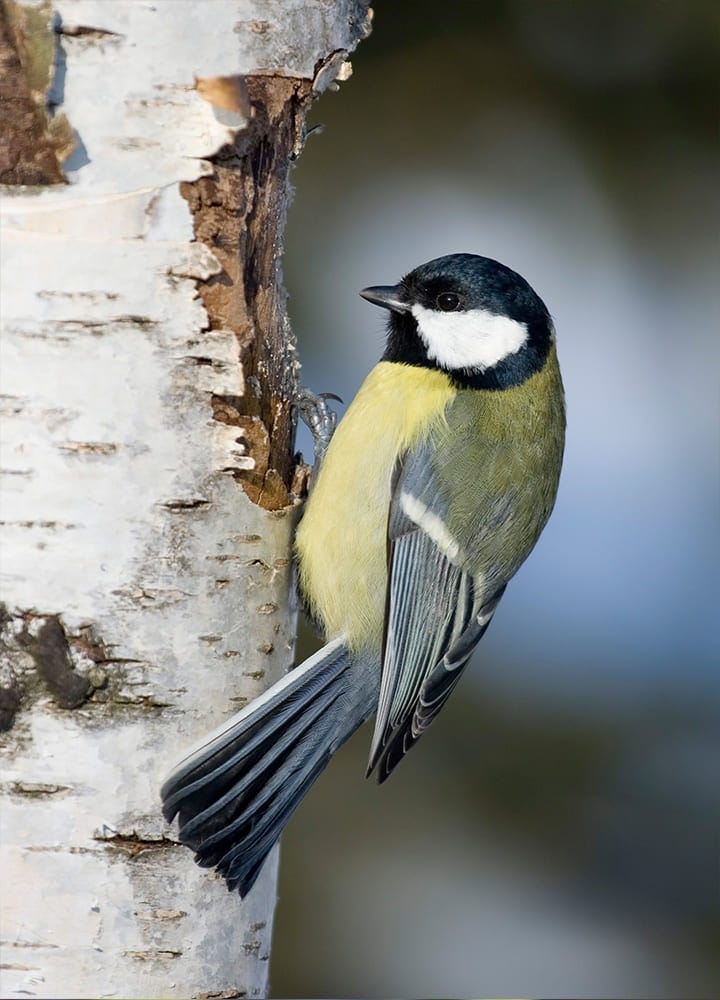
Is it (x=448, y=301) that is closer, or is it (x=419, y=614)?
(x=419, y=614)

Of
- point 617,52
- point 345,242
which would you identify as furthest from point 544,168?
point 345,242

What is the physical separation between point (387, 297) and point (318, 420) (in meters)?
0.27

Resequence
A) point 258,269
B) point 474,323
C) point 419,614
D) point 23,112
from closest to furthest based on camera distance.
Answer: point 23,112
point 258,269
point 419,614
point 474,323

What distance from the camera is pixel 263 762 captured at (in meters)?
1.32

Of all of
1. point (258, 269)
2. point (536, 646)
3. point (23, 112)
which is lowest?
point (536, 646)

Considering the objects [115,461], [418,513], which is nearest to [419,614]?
[418,513]

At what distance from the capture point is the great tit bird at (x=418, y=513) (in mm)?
1457

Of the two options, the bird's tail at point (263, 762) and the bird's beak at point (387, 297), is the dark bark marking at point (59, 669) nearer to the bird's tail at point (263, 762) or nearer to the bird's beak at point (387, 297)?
the bird's tail at point (263, 762)

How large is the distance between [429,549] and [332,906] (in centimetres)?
155

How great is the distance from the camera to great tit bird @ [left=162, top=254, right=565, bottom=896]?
146cm

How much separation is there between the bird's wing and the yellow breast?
25 mm

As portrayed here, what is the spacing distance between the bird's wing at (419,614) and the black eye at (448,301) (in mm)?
258

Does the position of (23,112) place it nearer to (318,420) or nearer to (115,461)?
(115,461)

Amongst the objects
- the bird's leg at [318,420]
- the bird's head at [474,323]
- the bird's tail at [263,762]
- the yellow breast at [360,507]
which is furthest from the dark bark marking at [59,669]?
the bird's head at [474,323]
